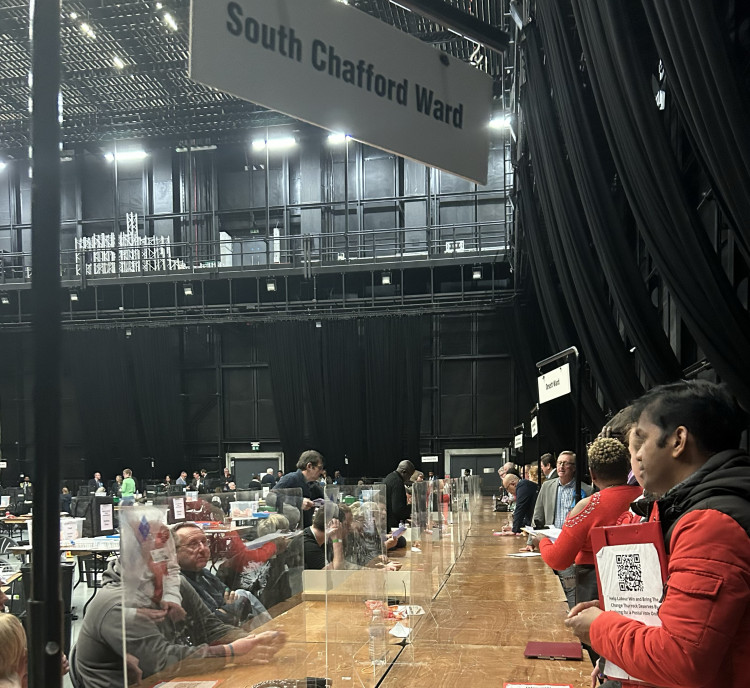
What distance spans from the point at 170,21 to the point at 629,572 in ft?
57.3

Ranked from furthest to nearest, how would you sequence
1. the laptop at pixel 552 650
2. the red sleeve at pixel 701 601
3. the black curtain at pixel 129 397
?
the black curtain at pixel 129 397 → the laptop at pixel 552 650 → the red sleeve at pixel 701 601

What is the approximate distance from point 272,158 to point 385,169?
10.4 ft

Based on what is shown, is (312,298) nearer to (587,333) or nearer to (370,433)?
(370,433)

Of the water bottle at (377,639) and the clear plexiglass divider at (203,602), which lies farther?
the water bottle at (377,639)

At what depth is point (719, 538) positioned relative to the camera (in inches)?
57.2

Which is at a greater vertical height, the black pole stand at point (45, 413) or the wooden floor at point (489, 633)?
the black pole stand at point (45, 413)

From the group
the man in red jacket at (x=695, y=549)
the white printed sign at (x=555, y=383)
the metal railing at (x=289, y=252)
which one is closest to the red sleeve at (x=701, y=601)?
the man in red jacket at (x=695, y=549)

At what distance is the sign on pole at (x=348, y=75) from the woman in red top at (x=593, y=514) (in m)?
1.61

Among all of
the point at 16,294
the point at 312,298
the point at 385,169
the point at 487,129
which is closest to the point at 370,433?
the point at 312,298

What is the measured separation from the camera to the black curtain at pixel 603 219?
5.38m

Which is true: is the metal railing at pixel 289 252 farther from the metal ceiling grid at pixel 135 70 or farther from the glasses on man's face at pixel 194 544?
the glasses on man's face at pixel 194 544

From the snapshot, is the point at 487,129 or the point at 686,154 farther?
the point at 686,154

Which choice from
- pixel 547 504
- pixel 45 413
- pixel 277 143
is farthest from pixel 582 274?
pixel 277 143

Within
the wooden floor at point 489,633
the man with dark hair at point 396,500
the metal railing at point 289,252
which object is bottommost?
the man with dark hair at point 396,500
